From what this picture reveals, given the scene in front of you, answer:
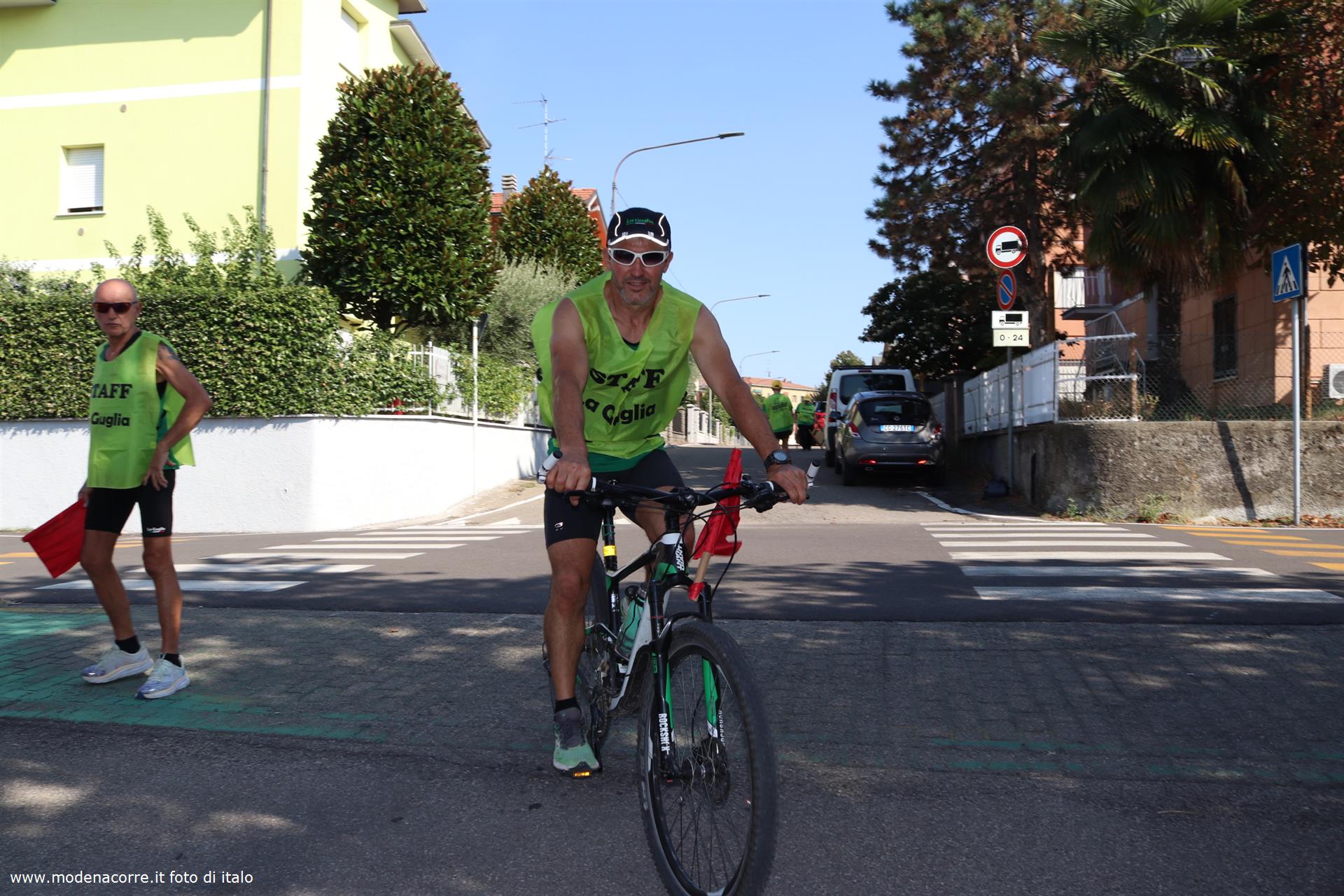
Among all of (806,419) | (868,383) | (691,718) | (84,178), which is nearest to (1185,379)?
(868,383)

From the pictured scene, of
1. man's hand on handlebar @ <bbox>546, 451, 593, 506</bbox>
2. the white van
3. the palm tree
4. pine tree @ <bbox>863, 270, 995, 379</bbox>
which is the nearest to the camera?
man's hand on handlebar @ <bbox>546, 451, 593, 506</bbox>

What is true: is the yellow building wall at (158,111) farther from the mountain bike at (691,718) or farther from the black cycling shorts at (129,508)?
the mountain bike at (691,718)

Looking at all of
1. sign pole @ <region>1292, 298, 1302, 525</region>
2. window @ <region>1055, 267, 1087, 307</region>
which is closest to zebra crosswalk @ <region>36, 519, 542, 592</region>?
sign pole @ <region>1292, 298, 1302, 525</region>

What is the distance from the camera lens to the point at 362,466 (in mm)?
17500

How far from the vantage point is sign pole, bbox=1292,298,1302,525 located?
44.7 ft

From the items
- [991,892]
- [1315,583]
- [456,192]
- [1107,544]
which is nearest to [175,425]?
[991,892]

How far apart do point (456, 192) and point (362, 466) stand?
5.45 metres

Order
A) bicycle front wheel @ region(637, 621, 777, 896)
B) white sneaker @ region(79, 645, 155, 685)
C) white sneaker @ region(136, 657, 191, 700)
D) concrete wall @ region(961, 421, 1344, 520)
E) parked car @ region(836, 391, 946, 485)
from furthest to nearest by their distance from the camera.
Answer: parked car @ region(836, 391, 946, 485) → concrete wall @ region(961, 421, 1344, 520) → white sneaker @ region(79, 645, 155, 685) → white sneaker @ region(136, 657, 191, 700) → bicycle front wheel @ region(637, 621, 777, 896)

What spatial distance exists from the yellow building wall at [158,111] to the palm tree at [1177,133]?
15.2m

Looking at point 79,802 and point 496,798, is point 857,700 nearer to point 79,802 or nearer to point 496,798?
point 496,798

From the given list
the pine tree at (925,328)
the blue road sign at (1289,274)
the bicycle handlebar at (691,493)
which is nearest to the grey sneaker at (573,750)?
the bicycle handlebar at (691,493)

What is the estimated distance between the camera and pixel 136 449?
539 cm

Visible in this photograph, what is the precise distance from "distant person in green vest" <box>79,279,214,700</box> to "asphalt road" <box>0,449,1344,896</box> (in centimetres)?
52

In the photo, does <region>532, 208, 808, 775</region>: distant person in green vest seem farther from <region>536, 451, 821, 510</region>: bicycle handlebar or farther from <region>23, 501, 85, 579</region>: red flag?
<region>23, 501, 85, 579</region>: red flag
